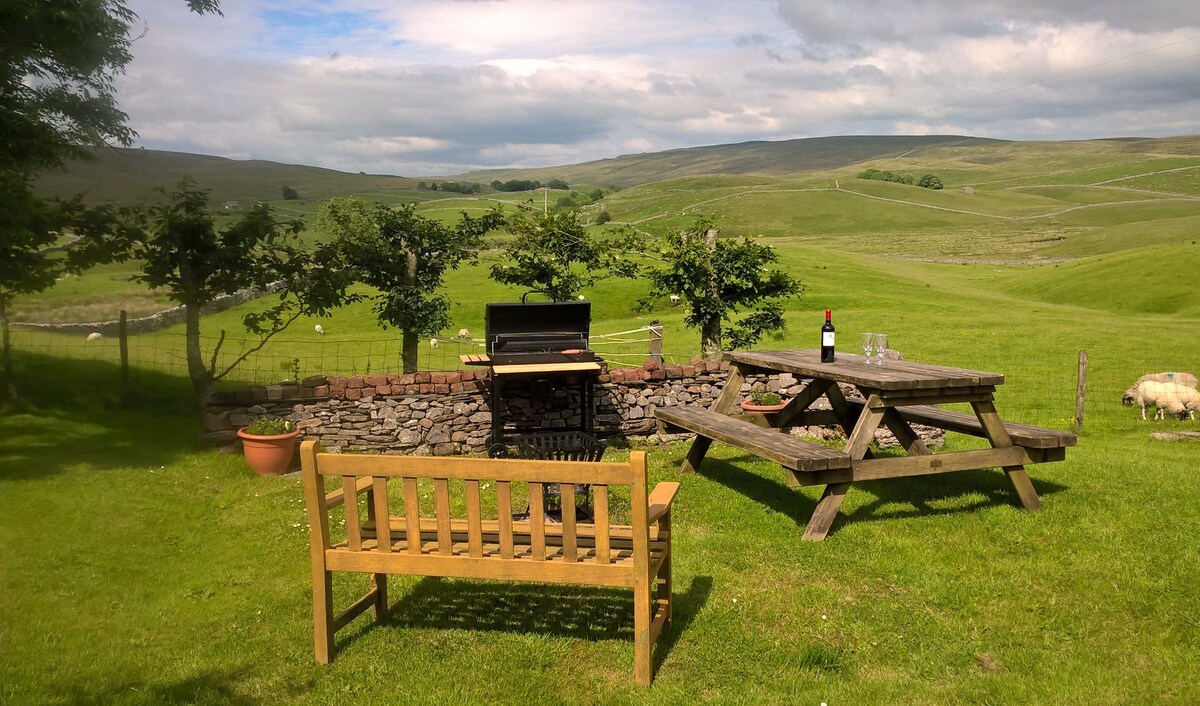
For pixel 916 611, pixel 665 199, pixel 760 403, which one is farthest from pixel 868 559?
pixel 665 199

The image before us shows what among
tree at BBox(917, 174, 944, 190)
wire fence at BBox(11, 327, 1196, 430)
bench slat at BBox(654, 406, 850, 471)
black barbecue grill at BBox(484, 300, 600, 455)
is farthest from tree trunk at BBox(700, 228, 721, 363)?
tree at BBox(917, 174, 944, 190)

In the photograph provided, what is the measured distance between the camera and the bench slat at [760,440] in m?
5.86

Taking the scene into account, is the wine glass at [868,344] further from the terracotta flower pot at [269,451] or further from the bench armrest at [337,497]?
the terracotta flower pot at [269,451]

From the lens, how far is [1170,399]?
1344 centimetres

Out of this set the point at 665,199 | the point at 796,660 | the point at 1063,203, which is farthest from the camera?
the point at 665,199

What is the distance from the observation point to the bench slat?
586 centimetres

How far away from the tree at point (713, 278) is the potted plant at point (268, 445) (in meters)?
4.96

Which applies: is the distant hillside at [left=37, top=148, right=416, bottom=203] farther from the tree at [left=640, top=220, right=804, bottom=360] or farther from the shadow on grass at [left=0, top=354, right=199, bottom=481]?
the tree at [left=640, top=220, right=804, bottom=360]

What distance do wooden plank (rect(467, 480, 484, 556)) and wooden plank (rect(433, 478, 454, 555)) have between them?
10 centimetres

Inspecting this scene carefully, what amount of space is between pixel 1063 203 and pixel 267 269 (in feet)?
405

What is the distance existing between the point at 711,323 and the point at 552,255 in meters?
2.44

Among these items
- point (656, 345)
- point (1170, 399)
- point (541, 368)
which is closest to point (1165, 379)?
point (1170, 399)

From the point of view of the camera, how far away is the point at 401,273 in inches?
392

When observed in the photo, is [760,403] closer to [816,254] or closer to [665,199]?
[816,254]
